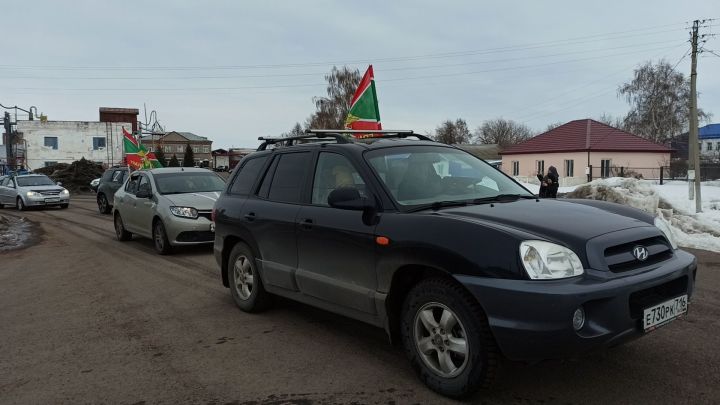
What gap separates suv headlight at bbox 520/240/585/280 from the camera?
3027 mm

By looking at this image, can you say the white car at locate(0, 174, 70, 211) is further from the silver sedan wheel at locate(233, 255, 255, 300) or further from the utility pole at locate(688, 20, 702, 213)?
the utility pole at locate(688, 20, 702, 213)

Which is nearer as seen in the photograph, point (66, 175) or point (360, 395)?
point (360, 395)

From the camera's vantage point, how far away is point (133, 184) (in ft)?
38.9

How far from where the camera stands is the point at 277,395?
3623mm

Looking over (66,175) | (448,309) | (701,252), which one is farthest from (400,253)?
(66,175)

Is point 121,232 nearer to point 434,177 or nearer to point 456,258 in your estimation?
point 434,177

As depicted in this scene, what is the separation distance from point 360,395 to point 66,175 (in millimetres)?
41275

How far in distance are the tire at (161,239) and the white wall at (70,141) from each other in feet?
174

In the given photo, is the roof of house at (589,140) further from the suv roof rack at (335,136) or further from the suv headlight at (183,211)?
the suv roof rack at (335,136)

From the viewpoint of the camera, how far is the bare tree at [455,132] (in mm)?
92387

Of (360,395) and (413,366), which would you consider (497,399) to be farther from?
(360,395)

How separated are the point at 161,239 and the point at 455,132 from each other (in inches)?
3465

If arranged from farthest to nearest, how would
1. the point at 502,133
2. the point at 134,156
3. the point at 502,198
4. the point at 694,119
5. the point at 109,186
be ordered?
the point at 502,133
the point at 694,119
the point at 134,156
the point at 109,186
the point at 502,198

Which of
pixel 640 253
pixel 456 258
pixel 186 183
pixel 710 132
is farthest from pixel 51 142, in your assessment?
pixel 710 132
